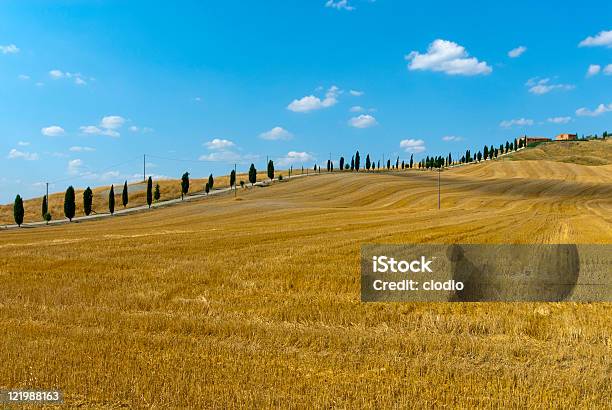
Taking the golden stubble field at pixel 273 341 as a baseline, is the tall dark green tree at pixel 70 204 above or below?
above

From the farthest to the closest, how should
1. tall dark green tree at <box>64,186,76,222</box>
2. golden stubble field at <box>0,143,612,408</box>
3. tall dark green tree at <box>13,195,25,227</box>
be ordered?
tall dark green tree at <box>64,186,76,222</box>
tall dark green tree at <box>13,195,25,227</box>
golden stubble field at <box>0,143,612,408</box>

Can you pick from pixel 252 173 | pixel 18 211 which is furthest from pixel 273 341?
pixel 252 173

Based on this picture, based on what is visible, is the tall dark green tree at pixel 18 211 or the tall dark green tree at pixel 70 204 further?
the tall dark green tree at pixel 70 204

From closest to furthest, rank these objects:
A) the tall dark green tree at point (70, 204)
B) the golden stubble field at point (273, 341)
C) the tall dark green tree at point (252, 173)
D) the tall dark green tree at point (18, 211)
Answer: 1. the golden stubble field at point (273, 341)
2. the tall dark green tree at point (18, 211)
3. the tall dark green tree at point (70, 204)
4. the tall dark green tree at point (252, 173)

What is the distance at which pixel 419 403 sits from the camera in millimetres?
8180

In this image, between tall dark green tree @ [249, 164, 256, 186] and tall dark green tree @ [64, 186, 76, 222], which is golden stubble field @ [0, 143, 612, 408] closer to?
tall dark green tree @ [64, 186, 76, 222]

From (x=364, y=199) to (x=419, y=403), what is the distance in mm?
100903

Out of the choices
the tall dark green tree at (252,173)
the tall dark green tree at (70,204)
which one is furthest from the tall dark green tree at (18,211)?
the tall dark green tree at (252,173)

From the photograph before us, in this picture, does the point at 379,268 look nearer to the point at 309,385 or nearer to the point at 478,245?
the point at 478,245

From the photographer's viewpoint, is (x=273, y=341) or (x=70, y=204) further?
(x=70, y=204)

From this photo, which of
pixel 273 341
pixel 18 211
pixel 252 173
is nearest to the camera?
pixel 273 341

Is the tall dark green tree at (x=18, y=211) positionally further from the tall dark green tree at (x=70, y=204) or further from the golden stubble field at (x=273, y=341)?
the golden stubble field at (x=273, y=341)

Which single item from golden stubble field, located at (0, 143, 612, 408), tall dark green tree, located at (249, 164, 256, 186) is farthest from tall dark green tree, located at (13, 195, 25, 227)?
golden stubble field, located at (0, 143, 612, 408)

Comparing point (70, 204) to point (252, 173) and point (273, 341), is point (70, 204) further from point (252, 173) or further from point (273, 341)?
point (273, 341)
